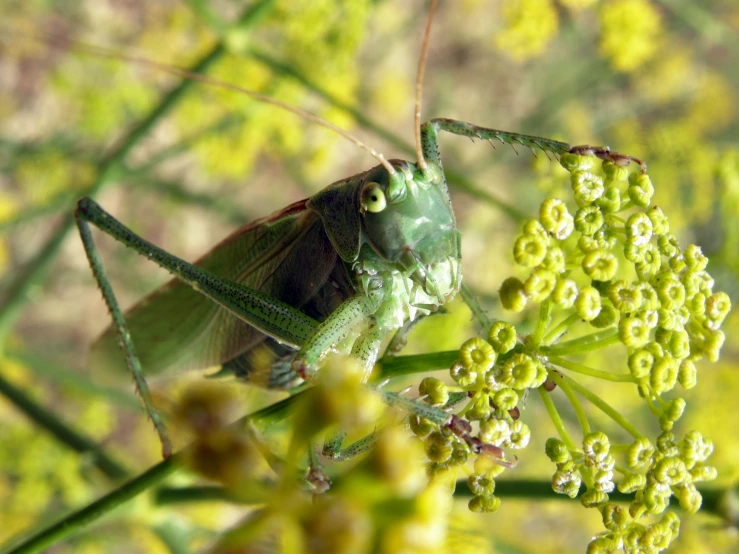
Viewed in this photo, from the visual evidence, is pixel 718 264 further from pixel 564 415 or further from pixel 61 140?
pixel 61 140

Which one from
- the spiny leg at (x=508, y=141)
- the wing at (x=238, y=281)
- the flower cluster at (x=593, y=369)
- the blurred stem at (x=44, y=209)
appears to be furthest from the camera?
the blurred stem at (x=44, y=209)

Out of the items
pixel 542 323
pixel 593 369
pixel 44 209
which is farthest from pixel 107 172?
pixel 593 369

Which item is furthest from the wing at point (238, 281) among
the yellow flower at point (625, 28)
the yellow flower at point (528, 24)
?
the yellow flower at point (625, 28)

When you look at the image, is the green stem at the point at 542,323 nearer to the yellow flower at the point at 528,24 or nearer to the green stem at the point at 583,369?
the green stem at the point at 583,369

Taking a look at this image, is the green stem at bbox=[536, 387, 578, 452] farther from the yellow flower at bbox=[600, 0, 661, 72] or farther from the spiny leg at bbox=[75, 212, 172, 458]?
the yellow flower at bbox=[600, 0, 661, 72]

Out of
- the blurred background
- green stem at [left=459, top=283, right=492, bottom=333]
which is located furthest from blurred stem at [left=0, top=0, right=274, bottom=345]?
green stem at [left=459, top=283, right=492, bottom=333]

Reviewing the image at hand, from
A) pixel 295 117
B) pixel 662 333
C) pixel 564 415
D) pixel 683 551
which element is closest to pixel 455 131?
pixel 662 333

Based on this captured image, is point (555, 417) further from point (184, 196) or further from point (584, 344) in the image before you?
point (184, 196)
